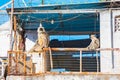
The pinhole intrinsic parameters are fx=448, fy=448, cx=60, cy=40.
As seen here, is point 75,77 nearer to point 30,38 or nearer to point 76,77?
point 76,77

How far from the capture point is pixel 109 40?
76.1 ft

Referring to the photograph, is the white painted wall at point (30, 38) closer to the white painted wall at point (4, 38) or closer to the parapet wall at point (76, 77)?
the white painted wall at point (4, 38)

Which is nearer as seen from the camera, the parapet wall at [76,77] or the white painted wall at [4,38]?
the parapet wall at [76,77]

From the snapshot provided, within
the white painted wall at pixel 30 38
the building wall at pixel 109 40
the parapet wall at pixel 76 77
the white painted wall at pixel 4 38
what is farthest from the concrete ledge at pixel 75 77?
the white painted wall at pixel 4 38

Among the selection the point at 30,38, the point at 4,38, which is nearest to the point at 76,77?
the point at 30,38

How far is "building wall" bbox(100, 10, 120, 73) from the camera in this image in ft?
73.9

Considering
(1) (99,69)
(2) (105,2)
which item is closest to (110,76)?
(1) (99,69)

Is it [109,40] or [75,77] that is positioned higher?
[109,40]

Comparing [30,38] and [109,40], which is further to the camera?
[30,38]

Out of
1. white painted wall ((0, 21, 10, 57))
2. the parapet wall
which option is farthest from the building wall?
white painted wall ((0, 21, 10, 57))

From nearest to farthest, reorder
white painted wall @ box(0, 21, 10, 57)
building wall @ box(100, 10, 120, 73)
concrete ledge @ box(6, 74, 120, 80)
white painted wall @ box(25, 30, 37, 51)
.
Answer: concrete ledge @ box(6, 74, 120, 80) < building wall @ box(100, 10, 120, 73) < white painted wall @ box(25, 30, 37, 51) < white painted wall @ box(0, 21, 10, 57)

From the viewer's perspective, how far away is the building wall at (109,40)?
22516 mm

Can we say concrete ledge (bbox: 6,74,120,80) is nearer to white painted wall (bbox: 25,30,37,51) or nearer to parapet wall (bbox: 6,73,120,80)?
parapet wall (bbox: 6,73,120,80)

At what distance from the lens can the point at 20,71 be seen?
819 inches
